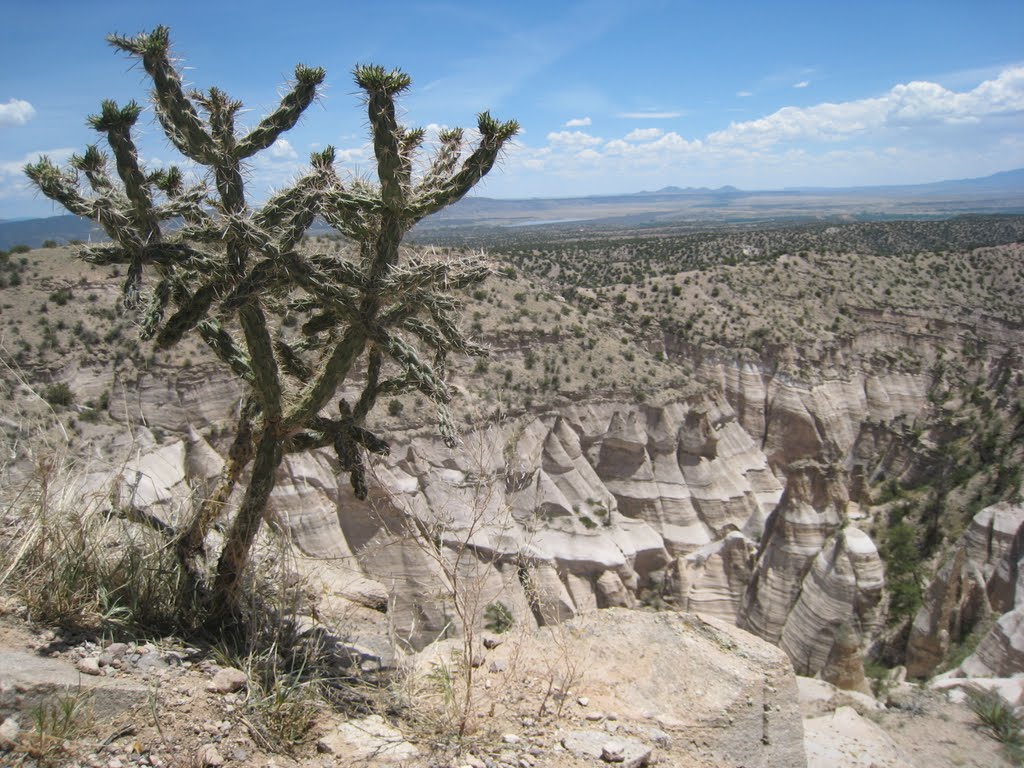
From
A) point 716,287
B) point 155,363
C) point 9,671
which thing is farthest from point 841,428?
point 9,671

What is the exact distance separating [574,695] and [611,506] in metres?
17.9

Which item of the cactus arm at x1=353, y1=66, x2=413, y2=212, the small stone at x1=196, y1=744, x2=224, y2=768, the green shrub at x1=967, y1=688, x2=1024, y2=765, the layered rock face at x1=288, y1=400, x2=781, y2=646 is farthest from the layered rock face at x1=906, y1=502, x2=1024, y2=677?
the small stone at x1=196, y1=744, x2=224, y2=768

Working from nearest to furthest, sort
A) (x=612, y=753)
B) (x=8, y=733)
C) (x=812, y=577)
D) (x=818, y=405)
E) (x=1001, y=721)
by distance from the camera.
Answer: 1. (x=8, y=733)
2. (x=612, y=753)
3. (x=1001, y=721)
4. (x=812, y=577)
5. (x=818, y=405)

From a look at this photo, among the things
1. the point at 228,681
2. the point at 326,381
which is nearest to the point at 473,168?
the point at 326,381

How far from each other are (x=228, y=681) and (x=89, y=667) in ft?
2.89

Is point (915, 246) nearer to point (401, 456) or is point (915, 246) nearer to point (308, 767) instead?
point (401, 456)

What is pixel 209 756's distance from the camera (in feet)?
12.6

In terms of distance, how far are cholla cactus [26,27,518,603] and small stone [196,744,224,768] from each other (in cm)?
171

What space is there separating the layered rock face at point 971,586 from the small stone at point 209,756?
809 inches

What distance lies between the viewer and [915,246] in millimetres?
73688

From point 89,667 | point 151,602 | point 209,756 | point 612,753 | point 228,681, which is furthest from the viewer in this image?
point 151,602

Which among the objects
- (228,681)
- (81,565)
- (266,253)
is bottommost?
(228,681)

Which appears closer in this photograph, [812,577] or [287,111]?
[287,111]

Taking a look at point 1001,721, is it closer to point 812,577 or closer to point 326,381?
point 326,381
